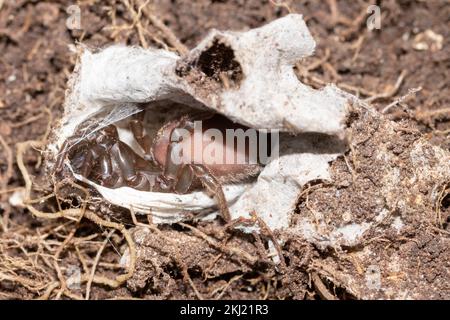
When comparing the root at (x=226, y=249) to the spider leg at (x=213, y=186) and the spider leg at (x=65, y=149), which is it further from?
the spider leg at (x=65, y=149)

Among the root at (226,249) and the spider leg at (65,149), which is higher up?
the spider leg at (65,149)

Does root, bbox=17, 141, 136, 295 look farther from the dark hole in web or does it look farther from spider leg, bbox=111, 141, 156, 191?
the dark hole in web

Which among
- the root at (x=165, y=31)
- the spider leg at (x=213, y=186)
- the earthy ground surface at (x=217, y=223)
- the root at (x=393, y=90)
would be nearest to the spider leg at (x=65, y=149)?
the earthy ground surface at (x=217, y=223)

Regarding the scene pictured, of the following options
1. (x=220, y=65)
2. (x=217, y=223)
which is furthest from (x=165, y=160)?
(x=220, y=65)

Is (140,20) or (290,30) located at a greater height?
(140,20)

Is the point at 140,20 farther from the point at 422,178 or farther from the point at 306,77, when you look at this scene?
the point at 422,178
